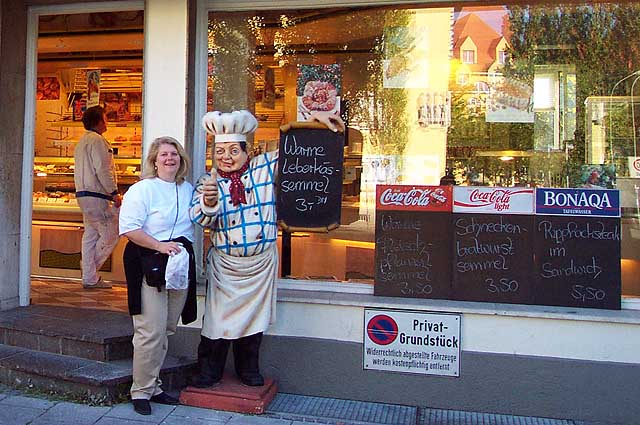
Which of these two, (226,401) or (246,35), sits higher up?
(246,35)

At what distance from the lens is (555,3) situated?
496 cm

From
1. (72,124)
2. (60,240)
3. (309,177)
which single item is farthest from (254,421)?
(72,124)

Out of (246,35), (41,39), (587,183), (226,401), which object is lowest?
(226,401)

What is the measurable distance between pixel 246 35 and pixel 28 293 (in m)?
3.01

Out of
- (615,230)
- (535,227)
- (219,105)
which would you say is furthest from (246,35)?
(615,230)

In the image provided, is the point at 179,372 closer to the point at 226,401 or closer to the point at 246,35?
the point at 226,401

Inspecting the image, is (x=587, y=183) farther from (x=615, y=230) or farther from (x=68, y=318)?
(x=68, y=318)

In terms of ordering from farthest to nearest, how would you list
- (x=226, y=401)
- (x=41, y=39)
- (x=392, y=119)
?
(x=41, y=39) < (x=392, y=119) < (x=226, y=401)

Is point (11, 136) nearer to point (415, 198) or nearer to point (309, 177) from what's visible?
point (309, 177)

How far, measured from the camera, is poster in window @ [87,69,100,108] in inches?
339

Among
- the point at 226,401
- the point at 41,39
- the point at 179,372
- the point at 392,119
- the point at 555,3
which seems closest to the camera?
the point at 226,401

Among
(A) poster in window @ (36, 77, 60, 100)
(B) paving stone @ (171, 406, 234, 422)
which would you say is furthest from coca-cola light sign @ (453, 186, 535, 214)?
(A) poster in window @ (36, 77, 60, 100)

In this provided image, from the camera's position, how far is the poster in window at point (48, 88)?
8836 mm

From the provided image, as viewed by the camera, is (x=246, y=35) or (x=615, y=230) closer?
(x=615, y=230)
